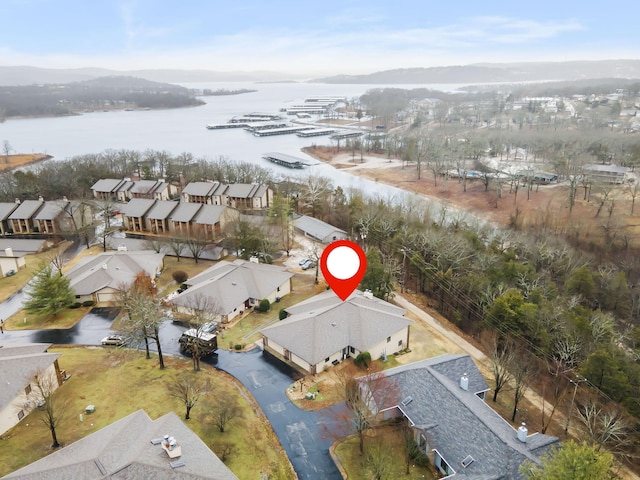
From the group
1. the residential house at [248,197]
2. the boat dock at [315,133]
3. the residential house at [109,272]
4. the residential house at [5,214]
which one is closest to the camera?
the residential house at [109,272]

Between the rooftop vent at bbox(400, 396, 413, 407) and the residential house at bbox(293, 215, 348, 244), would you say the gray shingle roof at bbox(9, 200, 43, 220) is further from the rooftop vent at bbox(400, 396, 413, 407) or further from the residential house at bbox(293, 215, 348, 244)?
the rooftop vent at bbox(400, 396, 413, 407)

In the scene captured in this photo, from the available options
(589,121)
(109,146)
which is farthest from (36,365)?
(589,121)

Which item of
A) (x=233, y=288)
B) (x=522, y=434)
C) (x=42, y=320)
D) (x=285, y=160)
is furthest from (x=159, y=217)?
(x=285, y=160)

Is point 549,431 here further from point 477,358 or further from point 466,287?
point 466,287

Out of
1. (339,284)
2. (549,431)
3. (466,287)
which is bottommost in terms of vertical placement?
(549,431)

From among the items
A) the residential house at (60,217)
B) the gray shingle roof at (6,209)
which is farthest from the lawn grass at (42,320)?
the gray shingle roof at (6,209)

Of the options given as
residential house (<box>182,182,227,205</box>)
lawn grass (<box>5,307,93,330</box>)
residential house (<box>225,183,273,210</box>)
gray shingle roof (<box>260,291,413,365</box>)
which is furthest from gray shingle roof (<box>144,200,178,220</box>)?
gray shingle roof (<box>260,291,413,365</box>)

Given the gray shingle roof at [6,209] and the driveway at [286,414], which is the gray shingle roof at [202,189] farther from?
the driveway at [286,414]

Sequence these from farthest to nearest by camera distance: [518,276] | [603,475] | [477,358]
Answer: [518,276] → [477,358] → [603,475]
